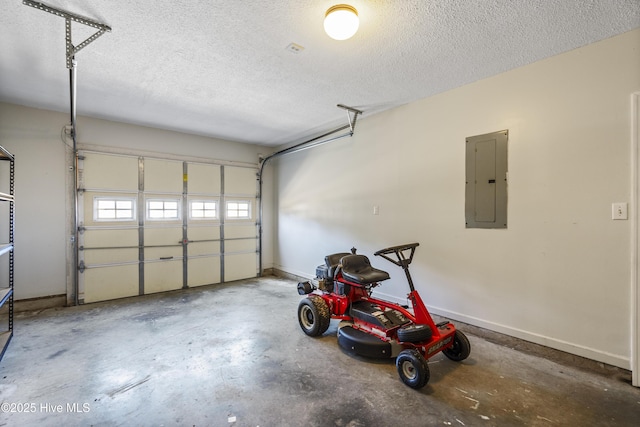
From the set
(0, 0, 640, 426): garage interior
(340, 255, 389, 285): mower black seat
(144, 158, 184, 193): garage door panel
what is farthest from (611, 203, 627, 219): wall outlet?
(144, 158, 184, 193): garage door panel

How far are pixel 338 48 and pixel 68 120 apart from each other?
4009 millimetres

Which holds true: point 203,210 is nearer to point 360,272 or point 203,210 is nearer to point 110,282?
point 110,282

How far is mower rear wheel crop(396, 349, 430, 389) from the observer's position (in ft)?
6.48

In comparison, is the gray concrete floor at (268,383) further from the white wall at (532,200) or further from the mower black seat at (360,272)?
the mower black seat at (360,272)

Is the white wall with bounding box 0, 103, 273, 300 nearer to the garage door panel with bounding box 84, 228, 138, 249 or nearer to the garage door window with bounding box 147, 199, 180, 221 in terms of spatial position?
the garage door panel with bounding box 84, 228, 138, 249

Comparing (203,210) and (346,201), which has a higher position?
(346,201)

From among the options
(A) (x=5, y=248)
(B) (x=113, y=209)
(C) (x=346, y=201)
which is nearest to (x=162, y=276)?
(B) (x=113, y=209)

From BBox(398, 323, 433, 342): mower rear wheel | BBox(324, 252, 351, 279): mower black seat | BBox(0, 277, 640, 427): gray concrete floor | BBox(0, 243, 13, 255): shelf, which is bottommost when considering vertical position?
BBox(0, 277, 640, 427): gray concrete floor

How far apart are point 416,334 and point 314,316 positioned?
1103mm

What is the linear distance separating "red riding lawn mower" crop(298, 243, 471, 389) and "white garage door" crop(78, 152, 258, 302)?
8.65 ft

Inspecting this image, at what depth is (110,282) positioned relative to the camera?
13.9 feet

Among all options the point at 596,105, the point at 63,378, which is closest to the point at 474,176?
the point at 596,105

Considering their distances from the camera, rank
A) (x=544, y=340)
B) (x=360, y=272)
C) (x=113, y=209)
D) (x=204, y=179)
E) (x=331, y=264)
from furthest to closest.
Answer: (x=204, y=179), (x=113, y=209), (x=331, y=264), (x=360, y=272), (x=544, y=340)

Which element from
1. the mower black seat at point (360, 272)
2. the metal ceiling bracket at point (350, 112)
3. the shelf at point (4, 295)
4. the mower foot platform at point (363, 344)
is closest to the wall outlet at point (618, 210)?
the mower black seat at point (360, 272)
